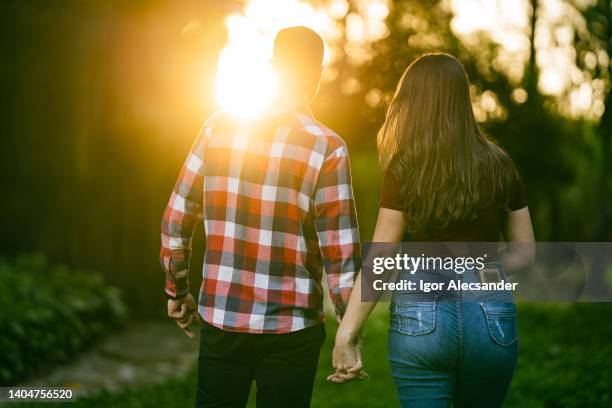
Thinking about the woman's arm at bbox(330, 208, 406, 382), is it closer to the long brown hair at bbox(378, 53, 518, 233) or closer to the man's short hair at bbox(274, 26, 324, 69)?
the long brown hair at bbox(378, 53, 518, 233)

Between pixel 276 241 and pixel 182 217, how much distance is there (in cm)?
48

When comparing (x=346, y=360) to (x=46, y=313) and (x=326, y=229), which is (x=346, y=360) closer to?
(x=326, y=229)

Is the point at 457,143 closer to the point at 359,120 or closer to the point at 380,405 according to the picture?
the point at 380,405

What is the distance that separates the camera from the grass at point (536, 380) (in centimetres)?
554

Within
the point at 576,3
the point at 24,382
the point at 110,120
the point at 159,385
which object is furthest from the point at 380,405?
the point at 110,120

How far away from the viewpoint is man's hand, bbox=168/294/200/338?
9.66 ft

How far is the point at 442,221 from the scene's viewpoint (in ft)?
7.67

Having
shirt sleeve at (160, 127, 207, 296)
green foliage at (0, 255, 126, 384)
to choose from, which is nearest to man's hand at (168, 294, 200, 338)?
shirt sleeve at (160, 127, 207, 296)

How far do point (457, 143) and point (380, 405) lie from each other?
3.77 meters

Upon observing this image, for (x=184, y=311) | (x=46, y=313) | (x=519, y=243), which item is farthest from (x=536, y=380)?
(x=46, y=313)

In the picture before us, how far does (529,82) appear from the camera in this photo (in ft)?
23.2

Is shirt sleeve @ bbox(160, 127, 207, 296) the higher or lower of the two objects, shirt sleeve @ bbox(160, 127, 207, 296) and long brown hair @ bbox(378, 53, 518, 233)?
the lower

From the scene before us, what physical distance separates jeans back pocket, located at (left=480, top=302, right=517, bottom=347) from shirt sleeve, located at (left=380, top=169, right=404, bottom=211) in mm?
423

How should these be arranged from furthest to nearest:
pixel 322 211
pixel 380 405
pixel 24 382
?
1. pixel 24 382
2. pixel 380 405
3. pixel 322 211
